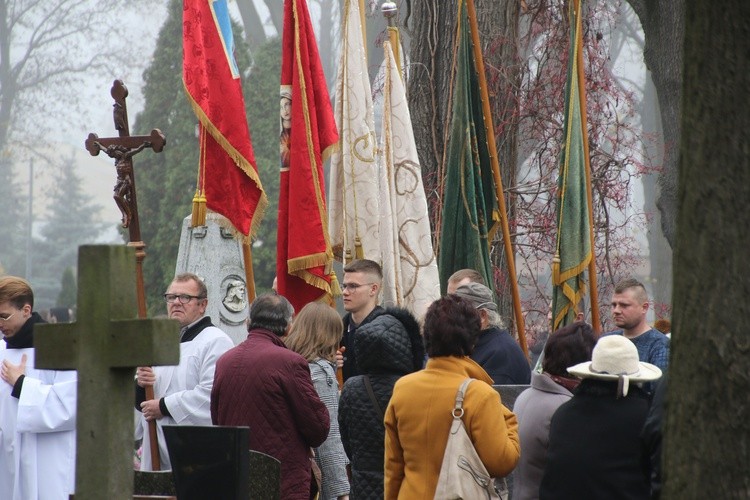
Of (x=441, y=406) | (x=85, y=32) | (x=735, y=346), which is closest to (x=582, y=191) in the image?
(x=441, y=406)

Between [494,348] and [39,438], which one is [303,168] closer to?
[494,348]

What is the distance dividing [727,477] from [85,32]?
39.3m

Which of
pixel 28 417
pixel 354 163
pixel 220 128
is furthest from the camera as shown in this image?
pixel 354 163

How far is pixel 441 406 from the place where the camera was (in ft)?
16.8

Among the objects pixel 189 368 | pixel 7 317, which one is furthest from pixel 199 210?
pixel 7 317

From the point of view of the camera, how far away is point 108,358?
3936 mm

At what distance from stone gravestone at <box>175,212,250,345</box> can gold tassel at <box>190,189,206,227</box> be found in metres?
0.27

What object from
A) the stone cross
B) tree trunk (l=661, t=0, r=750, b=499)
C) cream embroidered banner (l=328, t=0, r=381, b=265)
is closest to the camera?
tree trunk (l=661, t=0, r=750, b=499)

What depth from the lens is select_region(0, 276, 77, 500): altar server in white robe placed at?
6.35 m

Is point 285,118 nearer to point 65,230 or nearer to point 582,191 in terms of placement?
point 582,191

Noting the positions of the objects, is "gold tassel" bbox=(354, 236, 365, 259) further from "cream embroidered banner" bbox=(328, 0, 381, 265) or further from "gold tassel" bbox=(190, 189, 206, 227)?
"gold tassel" bbox=(190, 189, 206, 227)

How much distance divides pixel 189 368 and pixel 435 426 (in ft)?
7.47

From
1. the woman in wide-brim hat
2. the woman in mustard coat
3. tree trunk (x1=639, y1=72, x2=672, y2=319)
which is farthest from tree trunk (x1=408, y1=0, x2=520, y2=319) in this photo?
tree trunk (x1=639, y1=72, x2=672, y2=319)

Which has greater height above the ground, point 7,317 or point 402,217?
point 402,217
